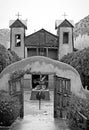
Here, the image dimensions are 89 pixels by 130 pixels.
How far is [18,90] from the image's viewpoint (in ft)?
51.7

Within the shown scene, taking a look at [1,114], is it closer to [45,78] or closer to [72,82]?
[72,82]

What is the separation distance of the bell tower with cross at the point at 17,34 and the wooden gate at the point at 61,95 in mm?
21580

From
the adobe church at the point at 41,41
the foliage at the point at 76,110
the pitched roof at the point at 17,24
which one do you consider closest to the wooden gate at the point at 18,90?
the foliage at the point at 76,110

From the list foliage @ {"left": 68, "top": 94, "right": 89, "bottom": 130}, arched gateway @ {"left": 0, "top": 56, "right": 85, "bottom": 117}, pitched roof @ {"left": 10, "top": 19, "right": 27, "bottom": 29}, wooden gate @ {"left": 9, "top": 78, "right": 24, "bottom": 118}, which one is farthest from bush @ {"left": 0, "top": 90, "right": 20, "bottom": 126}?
pitched roof @ {"left": 10, "top": 19, "right": 27, "bottom": 29}

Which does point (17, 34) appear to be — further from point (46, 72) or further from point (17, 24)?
point (46, 72)

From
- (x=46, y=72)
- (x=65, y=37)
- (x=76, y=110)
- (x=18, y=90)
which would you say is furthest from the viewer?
(x=65, y=37)

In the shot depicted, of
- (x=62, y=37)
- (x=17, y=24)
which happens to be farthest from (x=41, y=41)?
(x=17, y=24)

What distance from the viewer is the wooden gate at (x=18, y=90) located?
15.4 meters

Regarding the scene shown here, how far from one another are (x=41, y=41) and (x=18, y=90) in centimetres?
2316

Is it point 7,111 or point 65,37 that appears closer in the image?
point 7,111

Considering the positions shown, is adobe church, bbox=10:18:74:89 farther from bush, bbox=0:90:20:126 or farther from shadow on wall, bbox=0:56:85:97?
bush, bbox=0:90:20:126

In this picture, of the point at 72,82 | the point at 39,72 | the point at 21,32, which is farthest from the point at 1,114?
the point at 21,32

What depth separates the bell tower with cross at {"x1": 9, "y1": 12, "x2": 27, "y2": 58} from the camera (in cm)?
3703

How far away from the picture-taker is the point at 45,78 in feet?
127
